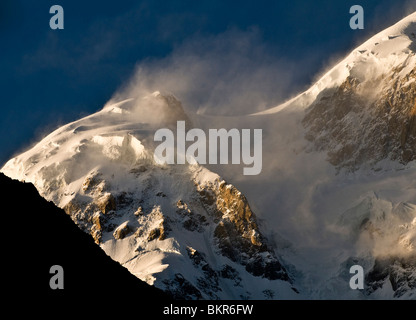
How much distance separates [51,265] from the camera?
9319cm

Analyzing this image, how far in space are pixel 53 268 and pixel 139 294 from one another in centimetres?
1320

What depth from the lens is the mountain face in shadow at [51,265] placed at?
89.2 m

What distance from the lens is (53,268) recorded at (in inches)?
3656

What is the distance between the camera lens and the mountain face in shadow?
89188 millimetres
